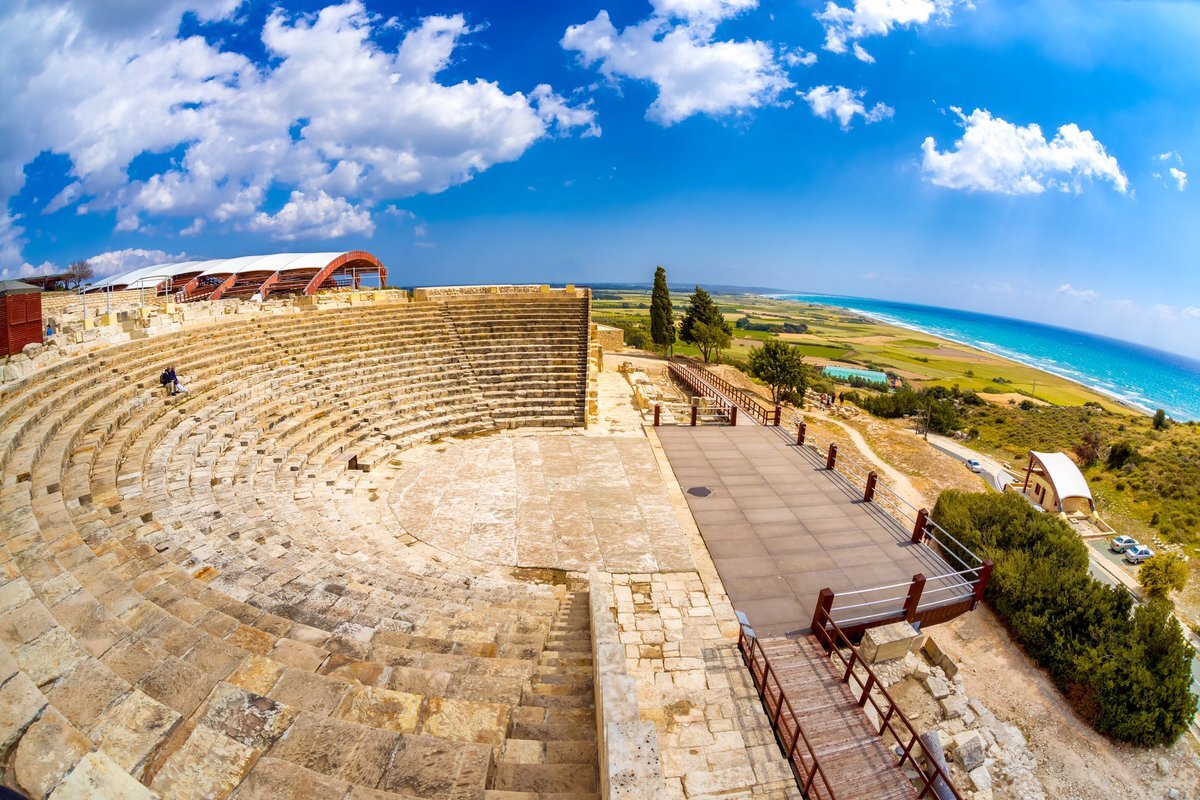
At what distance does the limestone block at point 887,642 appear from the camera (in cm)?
782

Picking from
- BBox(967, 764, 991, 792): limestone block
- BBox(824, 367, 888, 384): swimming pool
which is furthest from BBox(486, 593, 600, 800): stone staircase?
BBox(824, 367, 888, 384): swimming pool

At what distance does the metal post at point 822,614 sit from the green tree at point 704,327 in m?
30.2

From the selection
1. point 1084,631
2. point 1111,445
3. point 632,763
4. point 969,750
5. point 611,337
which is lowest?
point 1111,445

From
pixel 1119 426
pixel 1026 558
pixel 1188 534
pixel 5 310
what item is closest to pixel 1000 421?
pixel 1119 426

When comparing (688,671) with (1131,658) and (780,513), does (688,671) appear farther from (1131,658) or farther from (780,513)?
(1131,658)

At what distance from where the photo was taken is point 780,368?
32.8 meters

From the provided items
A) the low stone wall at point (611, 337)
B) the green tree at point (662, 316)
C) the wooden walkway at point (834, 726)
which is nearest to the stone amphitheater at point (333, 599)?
the wooden walkway at point (834, 726)

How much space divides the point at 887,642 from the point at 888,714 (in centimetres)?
172

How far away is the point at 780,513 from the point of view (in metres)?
11.6

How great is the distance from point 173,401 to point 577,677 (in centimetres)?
1158

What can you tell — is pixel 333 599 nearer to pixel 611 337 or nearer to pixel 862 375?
pixel 611 337

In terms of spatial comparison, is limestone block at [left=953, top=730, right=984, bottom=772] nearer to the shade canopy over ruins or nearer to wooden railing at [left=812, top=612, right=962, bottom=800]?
wooden railing at [left=812, top=612, right=962, bottom=800]

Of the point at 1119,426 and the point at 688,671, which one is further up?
the point at 688,671

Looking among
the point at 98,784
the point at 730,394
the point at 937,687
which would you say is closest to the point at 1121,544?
the point at 730,394
